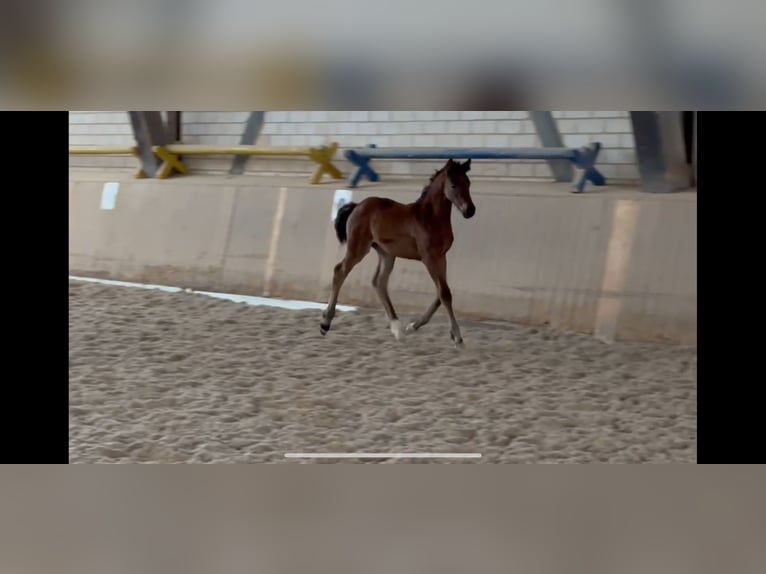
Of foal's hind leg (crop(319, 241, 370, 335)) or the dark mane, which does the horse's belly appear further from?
the dark mane

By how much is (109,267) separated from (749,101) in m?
3.27

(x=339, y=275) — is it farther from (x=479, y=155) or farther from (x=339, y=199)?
(x=479, y=155)

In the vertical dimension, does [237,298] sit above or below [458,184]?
below

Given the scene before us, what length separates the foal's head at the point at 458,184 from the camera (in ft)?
16.2

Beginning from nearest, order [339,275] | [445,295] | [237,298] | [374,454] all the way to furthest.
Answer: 1. [374,454]
2. [445,295]
3. [339,275]
4. [237,298]

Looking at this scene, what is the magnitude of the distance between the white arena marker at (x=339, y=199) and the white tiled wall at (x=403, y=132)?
0.12 meters

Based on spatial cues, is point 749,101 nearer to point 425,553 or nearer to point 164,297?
point 425,553

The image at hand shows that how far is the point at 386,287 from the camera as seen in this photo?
495cm

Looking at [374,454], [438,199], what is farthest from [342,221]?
[374,454]

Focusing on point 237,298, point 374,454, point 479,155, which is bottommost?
point 374,454

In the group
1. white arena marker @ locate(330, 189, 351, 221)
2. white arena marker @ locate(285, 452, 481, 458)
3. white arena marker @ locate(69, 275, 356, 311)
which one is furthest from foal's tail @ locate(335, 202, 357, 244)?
white arena marker @ locate(285, 452, 481, 458)

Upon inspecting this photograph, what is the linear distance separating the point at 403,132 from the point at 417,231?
505mm

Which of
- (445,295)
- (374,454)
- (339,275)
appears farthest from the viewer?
(339,275)

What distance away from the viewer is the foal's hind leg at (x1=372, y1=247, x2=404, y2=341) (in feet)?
16.2
